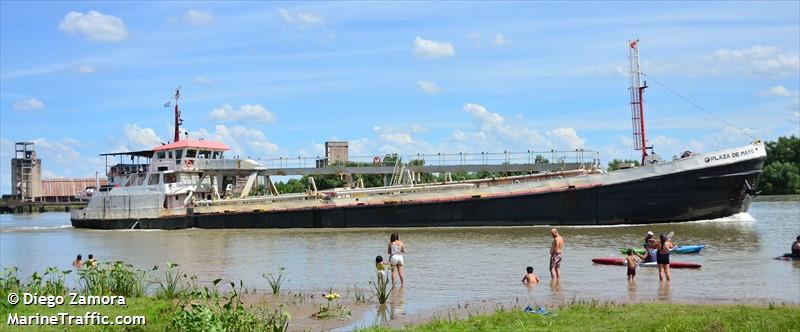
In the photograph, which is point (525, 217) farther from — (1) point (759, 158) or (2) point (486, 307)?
(2) point (486, 307)

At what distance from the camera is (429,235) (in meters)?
33.2

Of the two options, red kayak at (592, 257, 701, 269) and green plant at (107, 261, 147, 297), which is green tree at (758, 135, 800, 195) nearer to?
red kayak at (592, 257, 701, 269)

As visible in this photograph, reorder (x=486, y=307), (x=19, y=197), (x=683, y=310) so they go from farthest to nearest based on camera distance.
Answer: (x=19, y=197) → (x=486, y=307) → (x=683, y=310)

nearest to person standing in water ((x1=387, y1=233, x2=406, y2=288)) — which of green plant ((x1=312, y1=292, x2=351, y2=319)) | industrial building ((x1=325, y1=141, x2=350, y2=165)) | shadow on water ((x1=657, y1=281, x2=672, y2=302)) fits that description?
green plant ((x1=312, y1=292, x2=351, y2=319))

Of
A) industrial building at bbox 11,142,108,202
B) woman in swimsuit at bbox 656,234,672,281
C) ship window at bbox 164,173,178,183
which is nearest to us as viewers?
woman in swimsuit at bbox 656,234,672,281

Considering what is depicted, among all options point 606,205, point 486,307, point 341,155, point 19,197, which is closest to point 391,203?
point 606,205

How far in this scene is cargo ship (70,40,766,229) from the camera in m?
34.3

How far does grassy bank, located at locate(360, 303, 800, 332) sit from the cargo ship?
23.2 meters

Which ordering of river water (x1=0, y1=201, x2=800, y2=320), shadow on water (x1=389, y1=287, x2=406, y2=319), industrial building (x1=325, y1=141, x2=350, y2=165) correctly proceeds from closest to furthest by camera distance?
shadow on water (x1=389, y1=287, x2=406, y2=319), river water (x1=0, y1=201, x2=800, y2=320), industrial building (x1=325, y1=141, x2=350, y2=165)

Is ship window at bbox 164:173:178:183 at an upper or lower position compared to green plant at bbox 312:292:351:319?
upper

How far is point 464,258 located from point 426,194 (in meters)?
15.6

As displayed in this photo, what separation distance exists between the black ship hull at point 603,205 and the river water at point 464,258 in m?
0.99

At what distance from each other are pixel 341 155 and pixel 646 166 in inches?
1488

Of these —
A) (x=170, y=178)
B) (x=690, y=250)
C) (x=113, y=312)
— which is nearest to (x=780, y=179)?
(x=170, y=178)
